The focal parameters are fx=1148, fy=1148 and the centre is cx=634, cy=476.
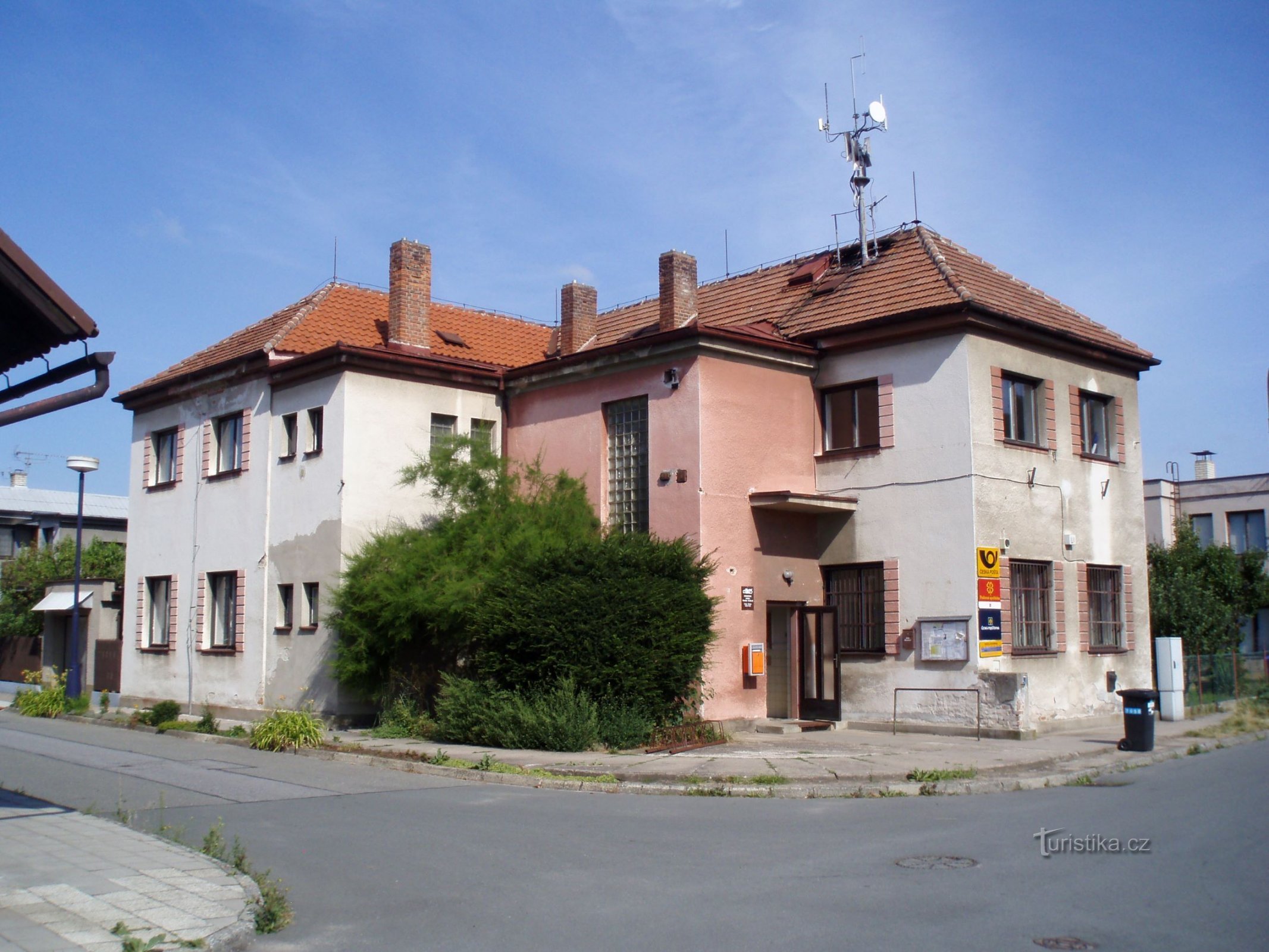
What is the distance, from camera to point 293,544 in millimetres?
22797

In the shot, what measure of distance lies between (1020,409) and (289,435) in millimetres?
14427

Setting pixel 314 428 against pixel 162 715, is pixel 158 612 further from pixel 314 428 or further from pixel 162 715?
pixel 314 428

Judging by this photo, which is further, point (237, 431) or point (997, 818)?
point (237, 431)

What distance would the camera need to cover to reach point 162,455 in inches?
1083

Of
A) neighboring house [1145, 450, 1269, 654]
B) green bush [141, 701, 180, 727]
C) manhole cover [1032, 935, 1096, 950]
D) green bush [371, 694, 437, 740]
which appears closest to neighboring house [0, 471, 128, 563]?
green bush [141, 701, 180, 727]

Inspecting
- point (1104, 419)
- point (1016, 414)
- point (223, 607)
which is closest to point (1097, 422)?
point (1104, 419)

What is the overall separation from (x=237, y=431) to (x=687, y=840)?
17921mm

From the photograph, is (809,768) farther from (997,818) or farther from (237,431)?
(237,431)

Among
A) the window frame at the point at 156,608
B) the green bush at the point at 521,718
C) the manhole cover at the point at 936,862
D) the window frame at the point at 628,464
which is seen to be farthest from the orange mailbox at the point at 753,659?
the window frame at the point at 156,608

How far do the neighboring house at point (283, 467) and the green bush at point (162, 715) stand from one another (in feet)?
3.84

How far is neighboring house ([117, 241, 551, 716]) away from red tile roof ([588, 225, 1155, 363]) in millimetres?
4918

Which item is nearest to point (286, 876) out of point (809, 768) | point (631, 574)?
point (809, 768)

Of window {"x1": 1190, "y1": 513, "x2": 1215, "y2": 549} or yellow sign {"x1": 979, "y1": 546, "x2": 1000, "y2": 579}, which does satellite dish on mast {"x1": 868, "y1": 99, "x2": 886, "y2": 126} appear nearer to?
yellow sign {"x1": 979, "y1": 546, "x2": 1000, "y2": 579}

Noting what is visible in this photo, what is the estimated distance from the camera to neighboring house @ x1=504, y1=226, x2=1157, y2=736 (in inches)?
770
